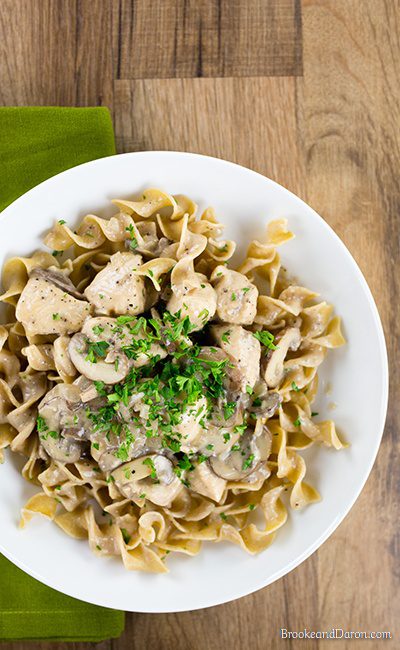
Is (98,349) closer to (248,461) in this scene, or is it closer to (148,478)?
(148,478)

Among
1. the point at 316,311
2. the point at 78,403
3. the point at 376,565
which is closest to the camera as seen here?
the point at 78,403

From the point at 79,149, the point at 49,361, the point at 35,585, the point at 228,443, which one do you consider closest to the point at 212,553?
the point at 228,443

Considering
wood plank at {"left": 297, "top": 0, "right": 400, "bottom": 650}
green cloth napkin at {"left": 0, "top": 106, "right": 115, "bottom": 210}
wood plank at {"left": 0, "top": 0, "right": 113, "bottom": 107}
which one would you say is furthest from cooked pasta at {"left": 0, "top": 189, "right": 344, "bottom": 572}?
wood plank at {"left": 0, "top": 0, "right": 113, "bottom": 107}

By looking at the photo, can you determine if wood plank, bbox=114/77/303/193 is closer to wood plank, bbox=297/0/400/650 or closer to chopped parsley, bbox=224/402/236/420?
wood plank, bbox=297/0/400/650

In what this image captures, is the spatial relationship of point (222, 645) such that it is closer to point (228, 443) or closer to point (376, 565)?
point (376, 565)

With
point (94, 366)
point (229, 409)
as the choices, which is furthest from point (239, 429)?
point (94, 366)

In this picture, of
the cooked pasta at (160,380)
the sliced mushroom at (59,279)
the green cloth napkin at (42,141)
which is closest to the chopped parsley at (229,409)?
the cooked pasta at (160,380)
